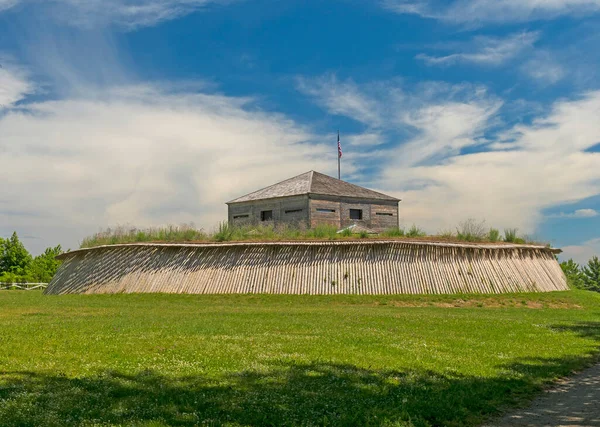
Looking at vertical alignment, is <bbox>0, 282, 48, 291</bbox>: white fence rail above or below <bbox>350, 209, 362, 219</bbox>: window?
below

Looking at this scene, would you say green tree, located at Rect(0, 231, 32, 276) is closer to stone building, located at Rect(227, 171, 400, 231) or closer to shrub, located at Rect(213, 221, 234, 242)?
stone building, located at Rect(227, 171, 400, 231)

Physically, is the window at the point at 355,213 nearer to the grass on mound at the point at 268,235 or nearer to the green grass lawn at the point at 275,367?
the grass on mound at the point at 268,235

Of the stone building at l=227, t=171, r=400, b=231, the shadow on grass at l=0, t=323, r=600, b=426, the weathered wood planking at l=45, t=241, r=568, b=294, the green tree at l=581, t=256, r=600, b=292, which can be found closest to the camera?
the shadow on grass at l=0, t=323, r=600, b=426

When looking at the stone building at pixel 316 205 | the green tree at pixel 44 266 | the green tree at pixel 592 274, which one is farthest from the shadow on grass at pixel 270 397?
the green tree at pixel 592 274

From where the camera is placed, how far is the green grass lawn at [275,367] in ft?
23.7

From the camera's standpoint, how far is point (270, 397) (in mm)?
7883

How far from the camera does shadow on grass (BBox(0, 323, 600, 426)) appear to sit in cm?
692

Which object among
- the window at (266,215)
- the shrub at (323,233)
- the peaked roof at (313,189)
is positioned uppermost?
the peaked roof at (313,189)

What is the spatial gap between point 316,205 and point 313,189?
130 centimetres

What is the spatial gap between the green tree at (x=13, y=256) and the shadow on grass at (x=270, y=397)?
5977cm

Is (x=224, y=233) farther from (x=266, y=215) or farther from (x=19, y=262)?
(x=19, y=262)

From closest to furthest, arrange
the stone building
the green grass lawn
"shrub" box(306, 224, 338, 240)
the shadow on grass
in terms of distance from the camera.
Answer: the shadow on grass
the green grass lawn
"shrub" box(306, 224, 338, 240)
the stone building

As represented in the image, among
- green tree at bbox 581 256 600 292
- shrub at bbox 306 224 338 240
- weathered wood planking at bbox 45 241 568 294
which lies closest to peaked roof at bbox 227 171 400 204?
shrub at bbox 306 224 338 240

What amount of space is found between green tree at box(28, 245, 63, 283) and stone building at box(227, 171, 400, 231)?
25205 millimetres
